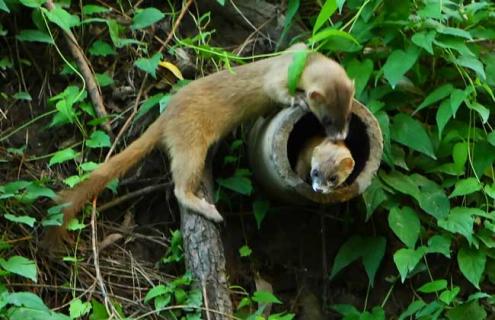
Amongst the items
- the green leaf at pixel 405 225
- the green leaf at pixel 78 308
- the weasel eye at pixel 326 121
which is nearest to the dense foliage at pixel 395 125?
the green leaf at pixel 405 225

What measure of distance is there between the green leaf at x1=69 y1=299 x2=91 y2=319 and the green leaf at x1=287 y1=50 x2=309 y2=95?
4.11 feet

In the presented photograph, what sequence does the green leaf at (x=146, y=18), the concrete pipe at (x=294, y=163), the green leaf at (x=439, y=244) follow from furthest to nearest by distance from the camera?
the green leaf at (x=146, y=18) < the green leaf at (x=439, y=244) < the concrete pipe at (x=294, y=163)

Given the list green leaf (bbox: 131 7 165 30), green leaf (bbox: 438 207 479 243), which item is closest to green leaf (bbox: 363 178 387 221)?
green leaf (bbox: 438 207 479 243)

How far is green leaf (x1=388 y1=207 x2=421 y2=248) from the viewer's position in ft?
14.3

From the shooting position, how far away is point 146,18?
4824 millimetres

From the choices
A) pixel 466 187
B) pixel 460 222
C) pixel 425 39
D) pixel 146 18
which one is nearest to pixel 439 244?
pixel 460 222

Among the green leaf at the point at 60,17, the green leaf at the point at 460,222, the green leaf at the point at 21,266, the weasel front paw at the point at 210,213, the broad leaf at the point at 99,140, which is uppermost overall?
the green leaf at the point at 60,17

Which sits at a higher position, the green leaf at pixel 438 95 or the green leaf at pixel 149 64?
the green leaf at pixel 149 64

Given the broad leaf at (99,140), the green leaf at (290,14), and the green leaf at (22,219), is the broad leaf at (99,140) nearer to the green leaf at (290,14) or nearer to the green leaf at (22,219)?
the green leaf at (22,219)

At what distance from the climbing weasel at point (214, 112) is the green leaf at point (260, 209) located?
262 mm

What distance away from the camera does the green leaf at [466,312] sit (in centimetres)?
427

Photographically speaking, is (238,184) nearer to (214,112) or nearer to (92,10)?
(214,112)

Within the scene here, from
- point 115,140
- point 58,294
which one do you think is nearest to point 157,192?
point 115,140

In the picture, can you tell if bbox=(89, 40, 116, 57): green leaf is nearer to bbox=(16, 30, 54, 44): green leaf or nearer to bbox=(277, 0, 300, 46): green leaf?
bbox=(16, 30, 54, 44): green leaf
